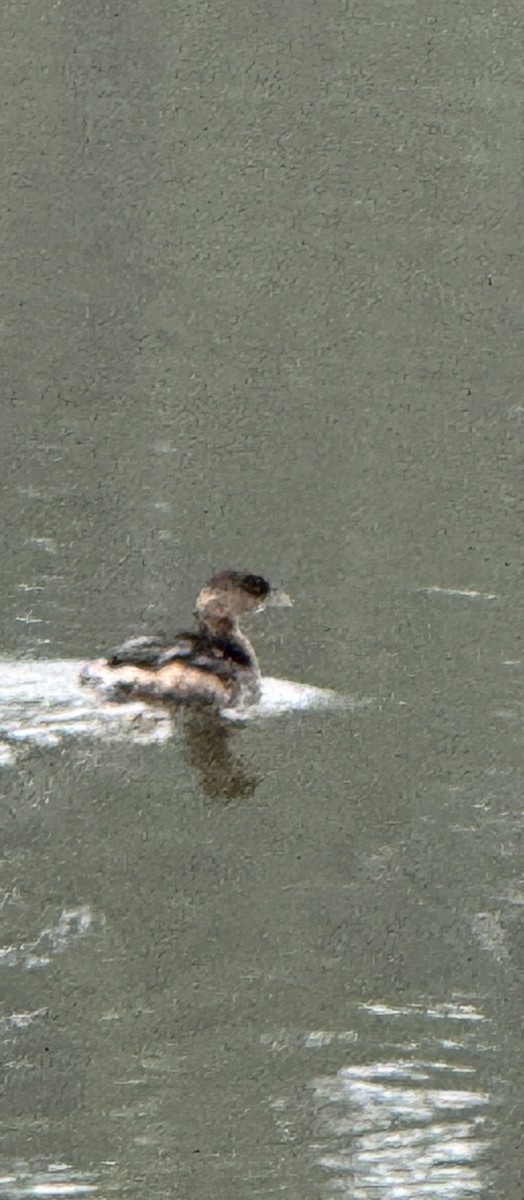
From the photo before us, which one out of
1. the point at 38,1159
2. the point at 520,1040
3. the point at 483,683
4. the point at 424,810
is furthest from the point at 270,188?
the point at 38,1159

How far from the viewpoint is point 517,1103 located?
4059 millimetres

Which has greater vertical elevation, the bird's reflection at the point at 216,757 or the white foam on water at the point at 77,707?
the white foam on water at the point at 77,707

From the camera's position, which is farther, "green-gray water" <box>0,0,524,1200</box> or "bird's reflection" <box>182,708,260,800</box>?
"bird's reflection" <box>182,708,260,800</box>

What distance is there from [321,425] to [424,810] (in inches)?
65.4

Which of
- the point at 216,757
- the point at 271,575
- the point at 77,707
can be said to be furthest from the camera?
the point at 271,575

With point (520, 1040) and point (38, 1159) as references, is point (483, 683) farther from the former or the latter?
point (38, 1159)

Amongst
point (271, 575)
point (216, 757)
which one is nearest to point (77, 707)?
point (216, 757)

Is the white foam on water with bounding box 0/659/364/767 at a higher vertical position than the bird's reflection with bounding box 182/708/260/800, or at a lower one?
higher

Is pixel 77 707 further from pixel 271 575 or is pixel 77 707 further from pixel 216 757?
pixel 271 575

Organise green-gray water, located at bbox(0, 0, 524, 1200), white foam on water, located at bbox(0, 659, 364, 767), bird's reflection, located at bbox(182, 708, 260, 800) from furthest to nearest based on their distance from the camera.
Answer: white foam on water, located at bbox(0, 659, 364, 767) → bird's reflection, located at bbox(182, 708, 260, 800) → green-gray water, located at bbox(0, 0, 524, 1200)

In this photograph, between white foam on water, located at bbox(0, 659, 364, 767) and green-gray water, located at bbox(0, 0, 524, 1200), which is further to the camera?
white foam on water, located at bbox(0, 659, 364, 767)

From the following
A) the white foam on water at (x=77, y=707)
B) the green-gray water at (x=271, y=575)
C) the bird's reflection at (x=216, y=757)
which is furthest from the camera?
the white foam on water at (x=77, y=707)

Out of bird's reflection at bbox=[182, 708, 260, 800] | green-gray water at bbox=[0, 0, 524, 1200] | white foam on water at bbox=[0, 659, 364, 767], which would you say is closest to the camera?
green-gray water at bbox=[0, 0, 524, 1200]

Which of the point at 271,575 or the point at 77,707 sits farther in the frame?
the point at 271,575
